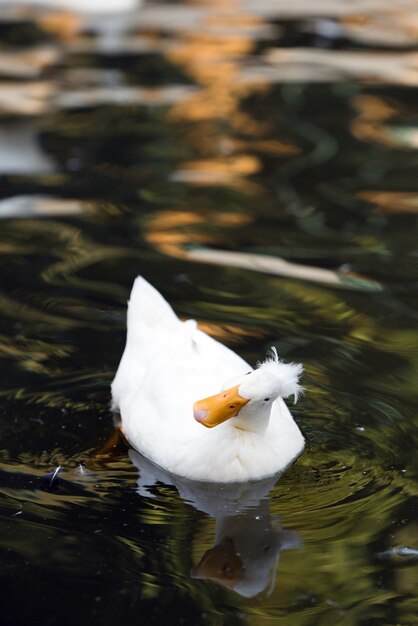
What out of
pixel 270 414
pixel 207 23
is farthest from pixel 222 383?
pixel 207 23

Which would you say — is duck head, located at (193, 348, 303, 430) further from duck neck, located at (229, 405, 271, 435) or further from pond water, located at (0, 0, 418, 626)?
pond water, located at (0, 0, 418, 626)

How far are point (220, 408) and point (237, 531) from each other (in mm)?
560

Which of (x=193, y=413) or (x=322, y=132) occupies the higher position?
(x=193, y=413)

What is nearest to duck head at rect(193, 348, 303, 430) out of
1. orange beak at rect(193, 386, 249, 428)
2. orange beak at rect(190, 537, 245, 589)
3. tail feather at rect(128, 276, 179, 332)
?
orange beak at rect(193, 386, 249, 428)

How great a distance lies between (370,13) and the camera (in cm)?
1588

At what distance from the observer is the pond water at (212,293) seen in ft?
16.7

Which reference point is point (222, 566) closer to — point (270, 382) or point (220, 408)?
point (220, 408)

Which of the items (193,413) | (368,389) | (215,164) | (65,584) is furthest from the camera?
(215,164)

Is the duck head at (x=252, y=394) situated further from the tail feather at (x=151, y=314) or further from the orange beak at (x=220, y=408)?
the tail feather at (x=151, y=314)

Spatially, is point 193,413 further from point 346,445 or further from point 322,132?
point 322,132

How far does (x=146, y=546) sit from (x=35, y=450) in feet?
3.37

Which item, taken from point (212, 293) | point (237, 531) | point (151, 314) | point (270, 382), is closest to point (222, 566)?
point (237, 531)

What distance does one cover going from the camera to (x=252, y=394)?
218 inches

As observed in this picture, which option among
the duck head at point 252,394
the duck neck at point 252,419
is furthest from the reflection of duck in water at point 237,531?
the duck head at point 252,394
